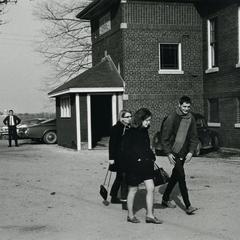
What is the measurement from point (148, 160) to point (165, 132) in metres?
0.84

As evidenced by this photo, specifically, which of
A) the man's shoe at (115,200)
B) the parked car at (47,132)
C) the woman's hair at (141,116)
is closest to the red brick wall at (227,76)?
the parked car at (47,132)

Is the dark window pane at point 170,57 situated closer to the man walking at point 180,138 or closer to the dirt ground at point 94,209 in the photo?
the dirt ground at point 94,209

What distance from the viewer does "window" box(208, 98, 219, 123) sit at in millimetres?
23530

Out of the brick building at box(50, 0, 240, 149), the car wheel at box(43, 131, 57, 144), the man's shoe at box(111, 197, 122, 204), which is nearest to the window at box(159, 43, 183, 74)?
the brick building at box(50, 0, 240, 149)

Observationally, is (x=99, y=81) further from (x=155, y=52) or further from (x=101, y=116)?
(x=101, y=116)

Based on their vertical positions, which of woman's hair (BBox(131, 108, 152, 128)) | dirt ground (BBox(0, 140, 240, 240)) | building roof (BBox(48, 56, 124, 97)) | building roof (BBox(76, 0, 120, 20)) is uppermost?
building roof (BBox(76, 0, 120, 20))

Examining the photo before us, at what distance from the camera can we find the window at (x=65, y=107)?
84.7 ft

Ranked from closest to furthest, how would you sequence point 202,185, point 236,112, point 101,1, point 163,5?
point 202,185
point 236,112
point 163,5
point 101,1

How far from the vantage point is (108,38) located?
1039 inches

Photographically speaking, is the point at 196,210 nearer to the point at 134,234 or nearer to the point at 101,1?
the point at 134,234

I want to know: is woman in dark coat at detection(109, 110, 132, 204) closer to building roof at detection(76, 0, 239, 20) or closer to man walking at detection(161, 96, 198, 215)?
man walking at detection(161, 96, 198, 215)

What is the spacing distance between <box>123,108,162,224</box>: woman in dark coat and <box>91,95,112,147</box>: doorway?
18.5 m

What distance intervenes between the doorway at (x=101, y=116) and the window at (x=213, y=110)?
217 inches

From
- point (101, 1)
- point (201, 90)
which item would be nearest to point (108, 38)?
point (101, 1)
